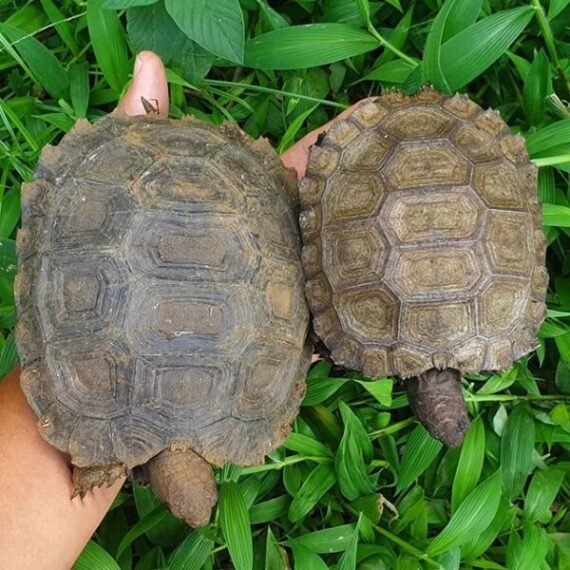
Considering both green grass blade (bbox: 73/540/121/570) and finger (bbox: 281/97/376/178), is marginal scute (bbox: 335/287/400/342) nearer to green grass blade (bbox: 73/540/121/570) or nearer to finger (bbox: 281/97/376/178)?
finger (bbox: 281/97/376/178)

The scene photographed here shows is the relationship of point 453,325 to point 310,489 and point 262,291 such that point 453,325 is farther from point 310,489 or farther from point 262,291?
point 310,489

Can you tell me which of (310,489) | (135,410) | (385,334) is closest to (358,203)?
(385,334)

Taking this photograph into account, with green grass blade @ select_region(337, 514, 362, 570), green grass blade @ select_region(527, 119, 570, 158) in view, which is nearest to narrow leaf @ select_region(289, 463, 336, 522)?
green grass blade @ select_region(337, 514, 362, 570)

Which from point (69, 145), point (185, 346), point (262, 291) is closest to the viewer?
point (185, 346)

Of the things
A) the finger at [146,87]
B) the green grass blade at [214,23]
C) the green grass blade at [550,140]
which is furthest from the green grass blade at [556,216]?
the finger at [146,87]

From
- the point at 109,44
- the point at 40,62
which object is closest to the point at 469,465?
the point at 109,44

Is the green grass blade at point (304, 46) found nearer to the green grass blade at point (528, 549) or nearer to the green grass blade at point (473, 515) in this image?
the green grass blade at point (473, 515)

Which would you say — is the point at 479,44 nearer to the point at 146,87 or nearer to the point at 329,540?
the point at 146,87
